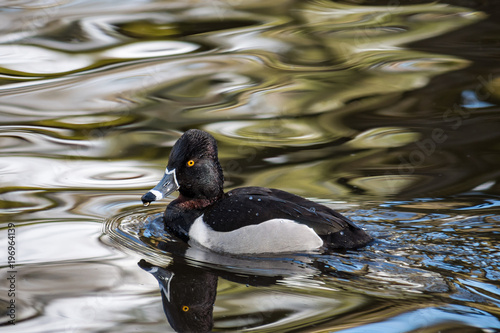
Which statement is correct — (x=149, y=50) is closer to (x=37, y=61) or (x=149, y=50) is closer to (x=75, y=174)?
(x=37, y=61)

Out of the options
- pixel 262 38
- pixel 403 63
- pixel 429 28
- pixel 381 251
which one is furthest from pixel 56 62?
pixel 381 251

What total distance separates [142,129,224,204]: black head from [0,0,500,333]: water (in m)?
0.49

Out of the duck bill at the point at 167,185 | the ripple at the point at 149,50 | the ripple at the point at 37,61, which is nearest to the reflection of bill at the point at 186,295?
the duck bill at the point at 167,185

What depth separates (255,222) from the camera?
6668 millimetres

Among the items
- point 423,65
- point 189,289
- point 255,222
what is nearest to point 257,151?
point 255,222

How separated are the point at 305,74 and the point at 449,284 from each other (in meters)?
6.96

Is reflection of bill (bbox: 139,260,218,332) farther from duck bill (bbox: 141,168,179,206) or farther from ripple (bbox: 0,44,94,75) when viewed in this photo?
ripple (bbox: 0,44,94,75)

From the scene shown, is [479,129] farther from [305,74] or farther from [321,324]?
[321,324]

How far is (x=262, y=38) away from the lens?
44.4 feet

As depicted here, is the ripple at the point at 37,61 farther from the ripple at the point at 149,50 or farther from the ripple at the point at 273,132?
the ripple at the point at 273,132

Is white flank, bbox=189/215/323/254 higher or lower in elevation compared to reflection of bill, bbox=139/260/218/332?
higher

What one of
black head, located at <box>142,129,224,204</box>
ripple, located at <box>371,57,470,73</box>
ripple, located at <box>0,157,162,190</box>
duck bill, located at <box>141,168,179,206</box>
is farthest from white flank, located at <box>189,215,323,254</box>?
ripple, located at <box>371,57,470,73</box>

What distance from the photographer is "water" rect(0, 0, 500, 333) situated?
5633 mm

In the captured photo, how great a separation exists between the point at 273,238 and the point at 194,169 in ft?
4.10
